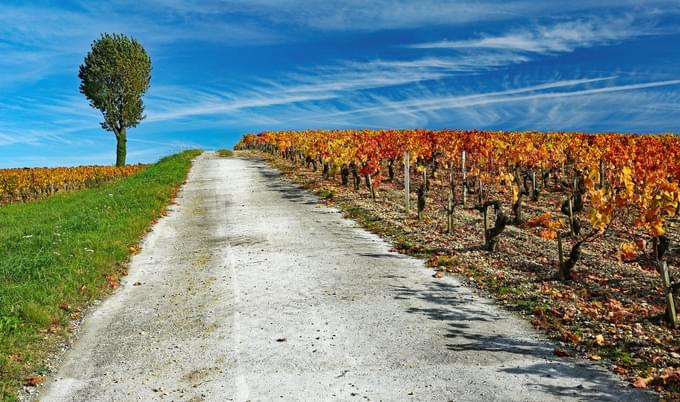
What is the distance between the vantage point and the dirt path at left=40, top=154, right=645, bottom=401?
671 centimetres

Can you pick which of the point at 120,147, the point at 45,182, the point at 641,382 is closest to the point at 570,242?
the point at 641,382

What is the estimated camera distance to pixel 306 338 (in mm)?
8203

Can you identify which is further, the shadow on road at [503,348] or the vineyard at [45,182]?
the vineyard at [45,182]

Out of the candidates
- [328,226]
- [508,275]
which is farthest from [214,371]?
[328,226]

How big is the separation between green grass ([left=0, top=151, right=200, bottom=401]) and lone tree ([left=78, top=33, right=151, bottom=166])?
4859 cm

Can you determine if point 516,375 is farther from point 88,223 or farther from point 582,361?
point 88,223

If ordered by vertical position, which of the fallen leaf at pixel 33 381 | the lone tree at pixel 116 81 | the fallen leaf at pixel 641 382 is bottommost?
the fallen leaf at pixel 33 381

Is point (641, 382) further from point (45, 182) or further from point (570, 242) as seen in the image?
point (45, 182)

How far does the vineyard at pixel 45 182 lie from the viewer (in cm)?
5016

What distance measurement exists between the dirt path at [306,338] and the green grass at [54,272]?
58cm

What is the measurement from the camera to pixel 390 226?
1684 centimetres

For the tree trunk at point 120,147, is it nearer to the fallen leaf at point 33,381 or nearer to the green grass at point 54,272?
the green grass at point 54,272

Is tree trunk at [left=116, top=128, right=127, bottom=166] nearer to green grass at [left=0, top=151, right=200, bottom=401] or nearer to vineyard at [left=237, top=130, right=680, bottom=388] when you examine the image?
vineyard at [left=237, top=130, right=680, bottom=388]

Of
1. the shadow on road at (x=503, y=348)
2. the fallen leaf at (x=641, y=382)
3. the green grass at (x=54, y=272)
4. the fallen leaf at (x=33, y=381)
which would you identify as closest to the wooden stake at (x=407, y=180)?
the shadow on road at (x=503, y=348)
